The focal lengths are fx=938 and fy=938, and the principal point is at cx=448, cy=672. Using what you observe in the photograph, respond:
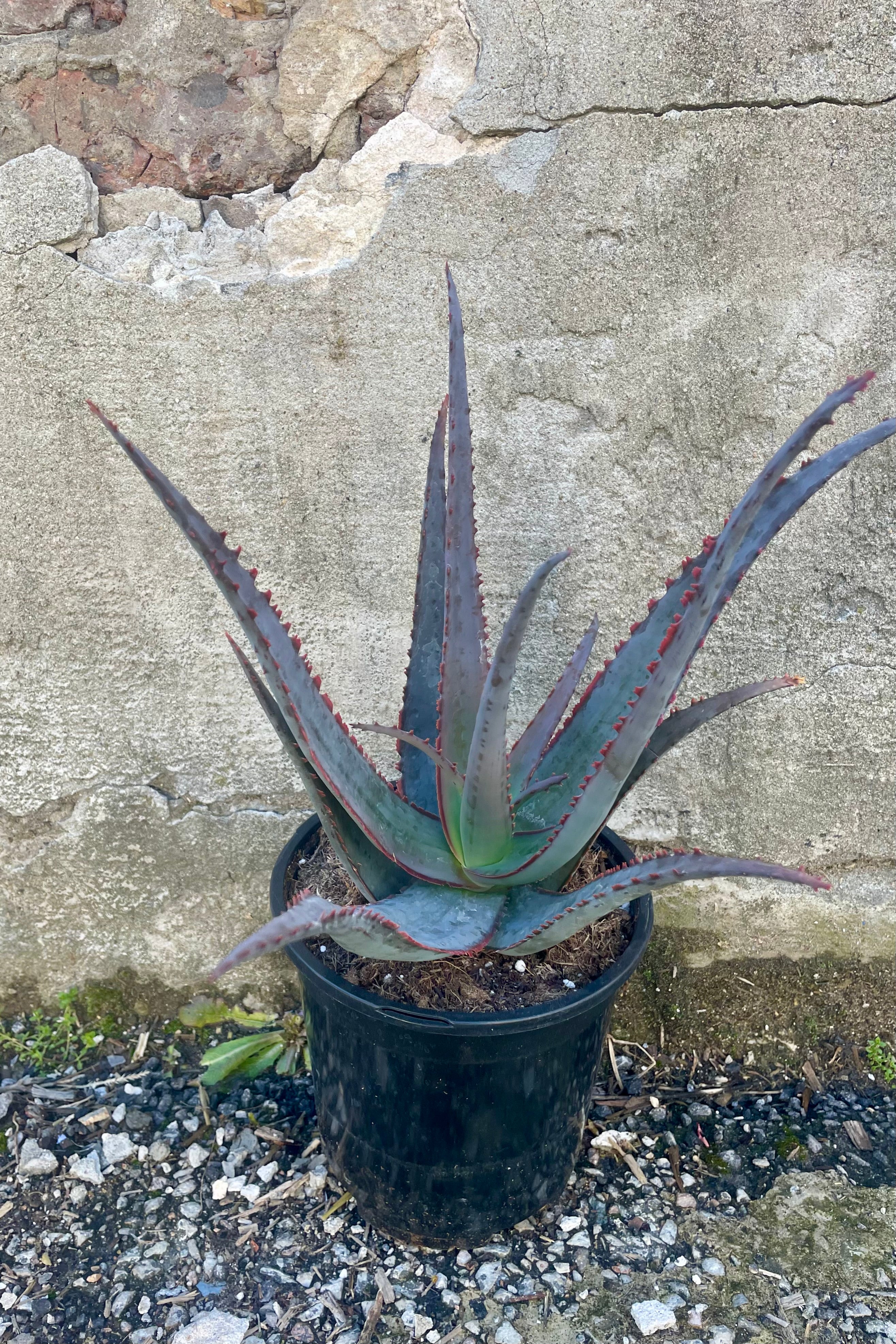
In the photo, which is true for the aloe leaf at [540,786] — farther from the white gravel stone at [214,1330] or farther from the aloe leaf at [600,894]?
the white gravel stone at [214,1330]

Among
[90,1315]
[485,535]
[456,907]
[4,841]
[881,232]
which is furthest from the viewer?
[4,841]

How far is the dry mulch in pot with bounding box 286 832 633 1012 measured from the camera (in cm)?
133

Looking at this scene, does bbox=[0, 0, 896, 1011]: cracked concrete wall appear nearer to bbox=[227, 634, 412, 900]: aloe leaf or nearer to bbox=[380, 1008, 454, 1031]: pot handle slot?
bbox=[227, 634, 412, 900]: aloe leaf

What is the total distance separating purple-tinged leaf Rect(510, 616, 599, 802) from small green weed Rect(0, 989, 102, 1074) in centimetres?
113

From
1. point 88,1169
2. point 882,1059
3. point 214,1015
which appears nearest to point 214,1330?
point 88,1169

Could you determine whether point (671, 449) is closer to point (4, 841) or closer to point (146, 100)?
point (146, 100)

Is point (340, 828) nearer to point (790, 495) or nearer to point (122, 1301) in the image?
point (790, 495)

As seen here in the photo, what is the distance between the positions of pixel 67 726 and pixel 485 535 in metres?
0.87

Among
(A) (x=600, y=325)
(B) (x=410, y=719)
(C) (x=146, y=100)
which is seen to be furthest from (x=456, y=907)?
(C) (x=146, y=100)

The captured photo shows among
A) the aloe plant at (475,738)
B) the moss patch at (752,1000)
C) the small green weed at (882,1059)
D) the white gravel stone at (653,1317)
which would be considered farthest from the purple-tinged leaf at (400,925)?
the small green weed at (882,1059)

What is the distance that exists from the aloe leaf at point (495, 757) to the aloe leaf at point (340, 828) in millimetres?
124

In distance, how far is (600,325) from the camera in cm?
158

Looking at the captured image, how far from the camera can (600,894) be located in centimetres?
111

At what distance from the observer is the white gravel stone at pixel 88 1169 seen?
1610mm
